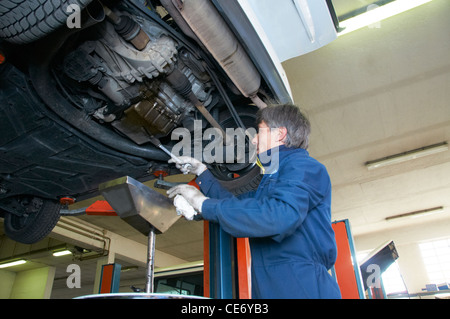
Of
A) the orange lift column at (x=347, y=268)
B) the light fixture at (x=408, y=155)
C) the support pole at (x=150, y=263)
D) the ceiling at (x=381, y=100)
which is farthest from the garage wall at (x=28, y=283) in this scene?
the support pole at (x=150, y=263)

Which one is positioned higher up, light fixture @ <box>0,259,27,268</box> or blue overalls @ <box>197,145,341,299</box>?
light fixture @ <box>0,259,27,268</box>

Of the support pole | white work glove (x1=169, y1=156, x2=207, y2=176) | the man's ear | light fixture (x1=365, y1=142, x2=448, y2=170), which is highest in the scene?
light fixture (x1=365, y1=142, x2=448, y2=170)

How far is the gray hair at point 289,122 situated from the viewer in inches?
46.9

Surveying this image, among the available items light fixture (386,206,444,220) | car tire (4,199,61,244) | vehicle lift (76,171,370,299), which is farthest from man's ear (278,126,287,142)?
light fixture (386,206,444,220)

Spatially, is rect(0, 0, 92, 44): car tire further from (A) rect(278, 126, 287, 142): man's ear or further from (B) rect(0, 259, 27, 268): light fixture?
(B) rect(0, 259, 27, 268): light fixture

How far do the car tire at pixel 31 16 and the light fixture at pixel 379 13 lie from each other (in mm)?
1796

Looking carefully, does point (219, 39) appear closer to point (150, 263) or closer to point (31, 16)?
point (31, 16)

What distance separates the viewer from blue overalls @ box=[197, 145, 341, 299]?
2.81 ft

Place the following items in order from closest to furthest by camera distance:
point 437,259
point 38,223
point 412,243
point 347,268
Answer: point 347,268 < point 38,223 < point 437,259 < point 412,243

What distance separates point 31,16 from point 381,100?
3.29 meters

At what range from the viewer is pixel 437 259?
7527 millimetres

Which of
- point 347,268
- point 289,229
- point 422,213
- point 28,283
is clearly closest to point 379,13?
point 347,268

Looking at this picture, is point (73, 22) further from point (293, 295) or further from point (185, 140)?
point (293, 295)
